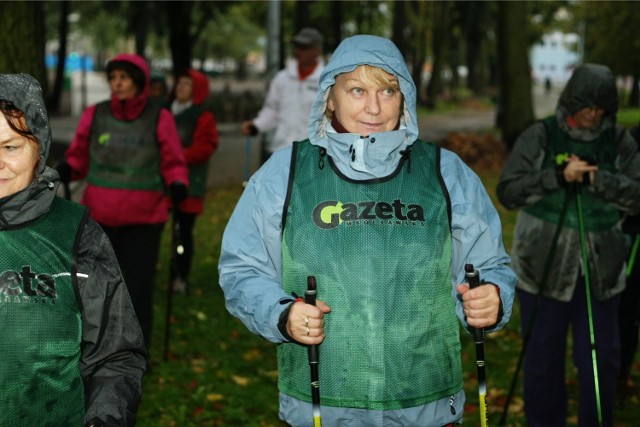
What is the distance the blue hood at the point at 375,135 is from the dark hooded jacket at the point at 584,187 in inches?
86.8

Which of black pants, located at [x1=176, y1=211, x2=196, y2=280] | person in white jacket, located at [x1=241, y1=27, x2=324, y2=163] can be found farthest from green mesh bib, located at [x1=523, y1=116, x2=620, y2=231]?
black pants, located at [x1=176, y1=211, x2=196, y2=280]

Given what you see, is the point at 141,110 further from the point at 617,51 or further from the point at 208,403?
the point at 617,51

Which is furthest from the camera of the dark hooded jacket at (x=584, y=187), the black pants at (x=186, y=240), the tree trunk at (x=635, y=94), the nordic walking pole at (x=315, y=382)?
the tree trunk at (x=635, y=94)

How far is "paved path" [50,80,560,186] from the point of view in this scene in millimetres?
23328

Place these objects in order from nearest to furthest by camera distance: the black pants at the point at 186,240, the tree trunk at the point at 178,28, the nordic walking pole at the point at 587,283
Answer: the nordic walking pole at the point at 587,283, the black pants at the point at 186,240, the tree trunk at the point at 178,28

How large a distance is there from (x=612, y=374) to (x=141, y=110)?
3.54 metres

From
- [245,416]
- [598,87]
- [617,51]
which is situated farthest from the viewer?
[617,51]

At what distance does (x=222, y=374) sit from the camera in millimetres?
8250

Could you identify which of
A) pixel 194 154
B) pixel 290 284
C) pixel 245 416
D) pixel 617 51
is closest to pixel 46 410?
pixel 290 284

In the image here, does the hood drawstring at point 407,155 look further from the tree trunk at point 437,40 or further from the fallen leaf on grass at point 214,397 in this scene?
the tree trunk at point 437,40

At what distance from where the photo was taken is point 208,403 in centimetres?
756

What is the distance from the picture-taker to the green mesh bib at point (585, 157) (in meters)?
5.97

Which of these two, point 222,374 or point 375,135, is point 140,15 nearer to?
point 222,374

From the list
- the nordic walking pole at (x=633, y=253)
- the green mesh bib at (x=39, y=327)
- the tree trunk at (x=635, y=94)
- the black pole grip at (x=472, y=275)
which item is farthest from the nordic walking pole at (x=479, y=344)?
the tree trunk at (x=635, y=94)
